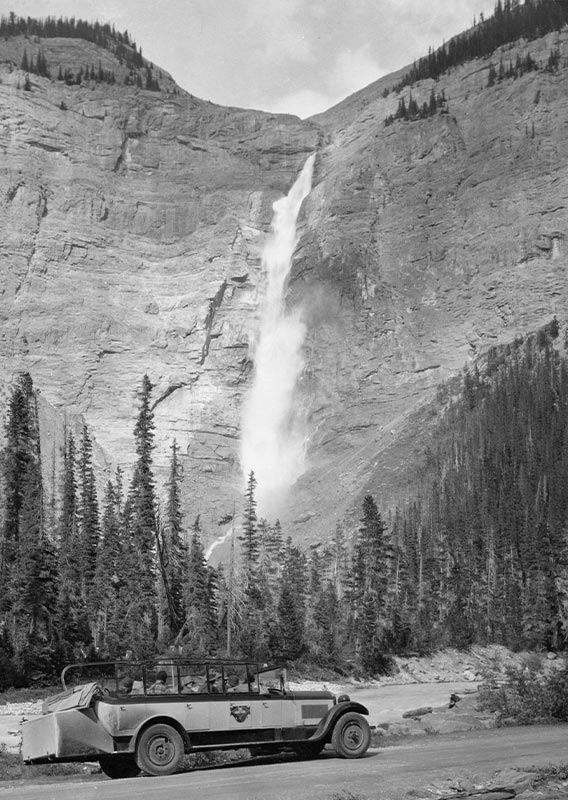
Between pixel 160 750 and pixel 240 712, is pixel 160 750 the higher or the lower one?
the lower one

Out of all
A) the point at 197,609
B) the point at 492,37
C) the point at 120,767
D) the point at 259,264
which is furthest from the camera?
the point at 492,37

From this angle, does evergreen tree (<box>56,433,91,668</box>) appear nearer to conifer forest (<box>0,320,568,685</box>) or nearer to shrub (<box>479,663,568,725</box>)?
conifer forest (<box>0,320,568,685</box>)

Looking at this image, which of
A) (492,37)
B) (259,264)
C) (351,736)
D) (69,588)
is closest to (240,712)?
(351,736)

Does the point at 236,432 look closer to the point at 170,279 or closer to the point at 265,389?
the point at 265,389

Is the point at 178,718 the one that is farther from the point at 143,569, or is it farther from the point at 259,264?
the point at 259,264

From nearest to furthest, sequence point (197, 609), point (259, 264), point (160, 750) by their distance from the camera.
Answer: point (160, 750)
point (197, 609)
point (259, 264)

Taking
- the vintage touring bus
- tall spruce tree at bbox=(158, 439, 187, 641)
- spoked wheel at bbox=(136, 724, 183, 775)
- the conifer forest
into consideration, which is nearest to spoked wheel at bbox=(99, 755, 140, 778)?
the vintage touring bus
